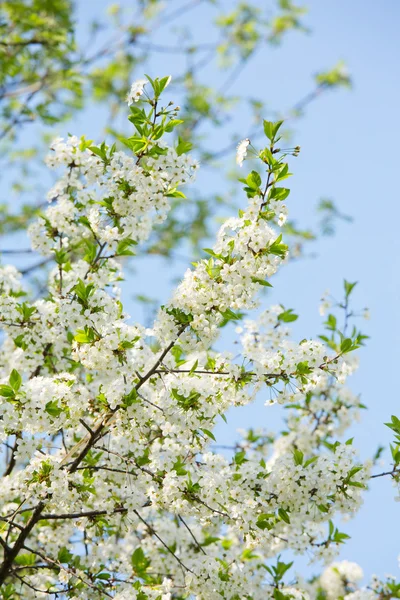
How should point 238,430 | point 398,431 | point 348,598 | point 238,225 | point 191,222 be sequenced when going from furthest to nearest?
point 191,222, point 238,430, point 348,598, point 398,431, point 238,225

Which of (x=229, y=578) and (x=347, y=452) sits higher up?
(x=347, y=452)

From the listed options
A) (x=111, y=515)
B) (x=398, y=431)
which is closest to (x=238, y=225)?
(x=398, y=431)

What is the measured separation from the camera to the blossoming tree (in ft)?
12.4

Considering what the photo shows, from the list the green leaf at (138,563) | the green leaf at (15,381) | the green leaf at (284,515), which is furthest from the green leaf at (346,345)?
the green leaf at (138,563)

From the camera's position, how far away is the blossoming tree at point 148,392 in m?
3.77

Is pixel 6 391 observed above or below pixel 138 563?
above

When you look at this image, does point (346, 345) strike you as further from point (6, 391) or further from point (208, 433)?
point (6, 391)

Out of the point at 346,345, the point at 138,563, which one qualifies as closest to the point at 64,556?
the point at 138,563

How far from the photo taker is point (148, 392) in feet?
13.9

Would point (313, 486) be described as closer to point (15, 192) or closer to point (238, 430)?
point (238, 430)

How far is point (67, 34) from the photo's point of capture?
814cm

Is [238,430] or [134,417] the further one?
[238,430]

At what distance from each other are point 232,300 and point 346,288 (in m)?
2.24

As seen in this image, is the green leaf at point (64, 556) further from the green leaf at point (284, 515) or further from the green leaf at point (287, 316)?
the green leaf at point (287, 316)
